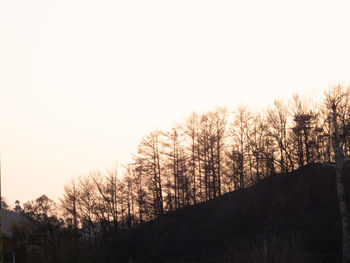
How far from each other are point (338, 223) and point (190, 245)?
1637cm

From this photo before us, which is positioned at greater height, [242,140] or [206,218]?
[242,140]

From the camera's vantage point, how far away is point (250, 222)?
1834 inches

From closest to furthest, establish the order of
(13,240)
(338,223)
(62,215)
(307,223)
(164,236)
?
(338,223)
(307,223)
(13,240)
(164,236)
(62,215)

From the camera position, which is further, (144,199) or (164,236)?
(144,199)

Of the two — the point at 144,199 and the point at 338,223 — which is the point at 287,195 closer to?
the point at 338,223

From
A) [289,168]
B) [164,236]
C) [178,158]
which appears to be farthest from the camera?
[178,158]

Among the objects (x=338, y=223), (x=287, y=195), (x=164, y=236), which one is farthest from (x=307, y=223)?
(x=164, y=236)

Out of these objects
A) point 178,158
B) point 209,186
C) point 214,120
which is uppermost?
point 214,120

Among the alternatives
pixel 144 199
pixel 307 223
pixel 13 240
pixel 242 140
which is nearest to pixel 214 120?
pixel 242 140

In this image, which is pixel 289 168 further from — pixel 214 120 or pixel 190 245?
pixel 190 245

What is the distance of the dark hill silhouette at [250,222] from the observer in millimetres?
39938

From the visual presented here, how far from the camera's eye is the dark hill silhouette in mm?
39938

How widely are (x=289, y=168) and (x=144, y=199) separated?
20.1m

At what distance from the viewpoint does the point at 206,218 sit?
53750 mm
